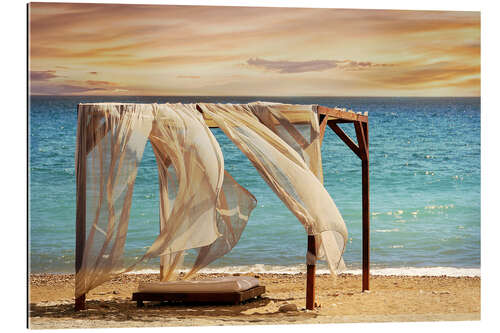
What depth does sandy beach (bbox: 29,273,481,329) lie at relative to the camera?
6.66m

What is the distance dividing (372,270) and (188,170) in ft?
13.9

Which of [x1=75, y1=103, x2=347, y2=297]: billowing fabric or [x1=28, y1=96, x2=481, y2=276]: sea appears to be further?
[x1=28, y1=96, x2=481, y2=276]: sea

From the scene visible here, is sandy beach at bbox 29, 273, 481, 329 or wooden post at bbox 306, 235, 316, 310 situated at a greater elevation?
wooden post at bbox 306, 235, 316, 310

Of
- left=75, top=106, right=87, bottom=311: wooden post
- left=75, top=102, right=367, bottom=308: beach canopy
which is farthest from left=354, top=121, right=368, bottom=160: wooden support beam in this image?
left=75, top=106, right=87, bottom=311: wooden post

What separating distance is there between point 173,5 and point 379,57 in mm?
2741

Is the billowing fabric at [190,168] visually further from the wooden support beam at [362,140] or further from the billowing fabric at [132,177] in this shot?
the wooden support beam at [362,140]

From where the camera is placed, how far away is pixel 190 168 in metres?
6.49

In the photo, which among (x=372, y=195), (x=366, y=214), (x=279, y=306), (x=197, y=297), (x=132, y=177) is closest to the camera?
(x=132, y=177)

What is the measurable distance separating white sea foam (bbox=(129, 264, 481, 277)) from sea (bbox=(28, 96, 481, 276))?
2 centimetres

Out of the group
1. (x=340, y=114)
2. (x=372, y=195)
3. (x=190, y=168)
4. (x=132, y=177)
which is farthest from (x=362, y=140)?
(x=372, y=195)

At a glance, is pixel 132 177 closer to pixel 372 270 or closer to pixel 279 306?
pixel 279 306

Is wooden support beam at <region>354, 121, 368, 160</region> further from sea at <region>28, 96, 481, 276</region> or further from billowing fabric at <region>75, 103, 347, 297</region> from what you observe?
sea at <region>28, 96, 481, 276</region>

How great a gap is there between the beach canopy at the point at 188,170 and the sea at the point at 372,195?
296cm
